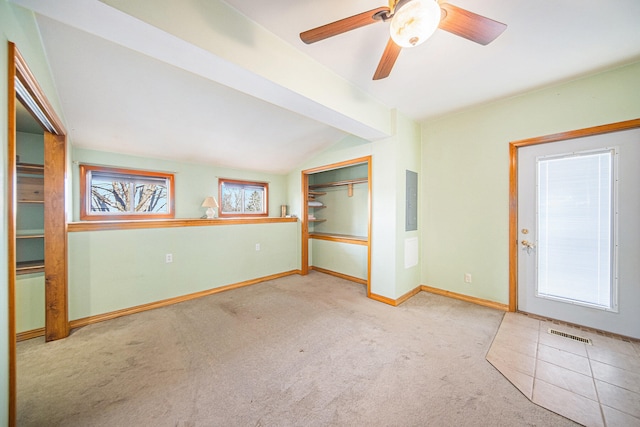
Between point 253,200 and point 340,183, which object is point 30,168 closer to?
point 253,200

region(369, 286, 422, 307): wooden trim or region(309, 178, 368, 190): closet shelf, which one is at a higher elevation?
region(309, 178, 368, 190): closet shelf

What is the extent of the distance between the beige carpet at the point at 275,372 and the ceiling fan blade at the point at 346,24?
7.57 feet

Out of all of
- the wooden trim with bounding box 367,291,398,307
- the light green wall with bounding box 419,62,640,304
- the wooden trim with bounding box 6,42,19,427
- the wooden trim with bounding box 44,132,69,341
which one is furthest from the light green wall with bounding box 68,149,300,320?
the light green wall with bounding box 419,62,640,304

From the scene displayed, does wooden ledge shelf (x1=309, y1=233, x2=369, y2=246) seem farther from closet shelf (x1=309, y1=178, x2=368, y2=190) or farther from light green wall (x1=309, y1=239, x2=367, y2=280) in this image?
closet shelf (x1=309, y1=178, x2=368, y2=190)

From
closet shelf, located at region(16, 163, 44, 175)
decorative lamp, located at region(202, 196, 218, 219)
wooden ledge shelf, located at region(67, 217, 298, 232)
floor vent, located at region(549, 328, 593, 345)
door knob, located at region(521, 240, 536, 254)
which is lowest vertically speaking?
floor vent, located at region(549, 328, 593, 345)

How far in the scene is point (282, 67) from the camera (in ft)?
5.87

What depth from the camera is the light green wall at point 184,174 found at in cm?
283

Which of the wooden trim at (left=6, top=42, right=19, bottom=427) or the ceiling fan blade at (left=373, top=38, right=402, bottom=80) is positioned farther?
the ceiling fan blade at (left=373, top=38, right=402, bottom=80)

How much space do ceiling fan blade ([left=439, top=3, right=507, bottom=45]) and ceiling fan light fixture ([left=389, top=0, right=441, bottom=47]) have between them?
0.12m

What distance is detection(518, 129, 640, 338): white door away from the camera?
2115mm

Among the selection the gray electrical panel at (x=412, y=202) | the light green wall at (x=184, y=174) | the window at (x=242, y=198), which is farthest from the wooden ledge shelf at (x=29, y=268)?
the gray electrical panel at (x=412, y=202)

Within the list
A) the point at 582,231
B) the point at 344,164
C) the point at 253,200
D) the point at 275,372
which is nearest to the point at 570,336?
the point at 582,231

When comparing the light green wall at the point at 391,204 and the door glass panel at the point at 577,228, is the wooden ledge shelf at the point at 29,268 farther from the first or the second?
the door glass panel at the point at 577,228

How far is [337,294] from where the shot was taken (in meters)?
3.38
